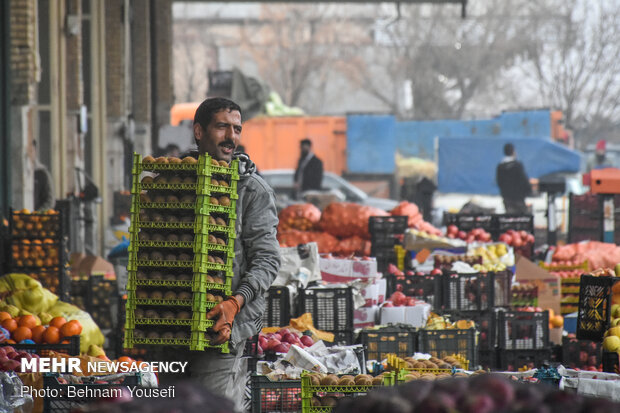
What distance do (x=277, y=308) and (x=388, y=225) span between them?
Answer: 379 centimetres

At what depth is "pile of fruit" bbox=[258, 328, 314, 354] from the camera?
320 inches

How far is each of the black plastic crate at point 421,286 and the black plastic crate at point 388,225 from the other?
2.19m

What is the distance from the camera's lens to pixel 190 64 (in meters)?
55.3

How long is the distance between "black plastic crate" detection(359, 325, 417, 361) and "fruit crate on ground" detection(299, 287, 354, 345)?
71 cm

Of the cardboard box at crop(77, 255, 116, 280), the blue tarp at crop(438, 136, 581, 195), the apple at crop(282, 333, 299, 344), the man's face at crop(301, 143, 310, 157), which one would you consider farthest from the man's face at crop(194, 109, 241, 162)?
the blue tarp at crop(438, 136, 581, 195)

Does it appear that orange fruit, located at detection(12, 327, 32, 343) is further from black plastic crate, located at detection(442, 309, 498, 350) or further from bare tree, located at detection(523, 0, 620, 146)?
bare tree, located at detection(523, 0, 620, 146)

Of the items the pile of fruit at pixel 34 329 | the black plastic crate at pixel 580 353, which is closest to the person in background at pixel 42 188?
the pile of fruit at pixel 34 329

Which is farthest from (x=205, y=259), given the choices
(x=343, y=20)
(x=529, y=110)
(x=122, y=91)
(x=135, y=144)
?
(x=343, y=20)

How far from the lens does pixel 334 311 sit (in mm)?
9508

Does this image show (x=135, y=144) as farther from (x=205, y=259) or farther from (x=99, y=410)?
(x=99, y=410)

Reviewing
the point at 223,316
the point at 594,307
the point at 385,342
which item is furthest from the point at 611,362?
the point at 223,316

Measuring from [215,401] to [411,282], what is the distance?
7.66 metres

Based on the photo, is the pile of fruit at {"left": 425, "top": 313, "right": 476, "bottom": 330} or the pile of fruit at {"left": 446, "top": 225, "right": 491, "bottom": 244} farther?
the pile of fruit at {"left": 446, "top": 225, "right": 491, "bottom": 244}

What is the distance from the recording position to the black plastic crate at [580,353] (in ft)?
31.8
